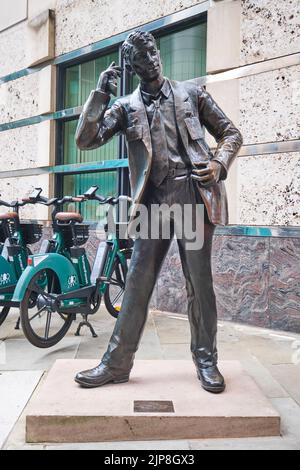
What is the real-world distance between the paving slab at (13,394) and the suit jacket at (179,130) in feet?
5.14

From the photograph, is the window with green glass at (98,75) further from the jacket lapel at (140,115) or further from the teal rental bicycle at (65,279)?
the jacket lapel at (140,115)

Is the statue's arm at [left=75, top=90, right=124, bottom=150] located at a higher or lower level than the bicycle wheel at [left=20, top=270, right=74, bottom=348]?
higher

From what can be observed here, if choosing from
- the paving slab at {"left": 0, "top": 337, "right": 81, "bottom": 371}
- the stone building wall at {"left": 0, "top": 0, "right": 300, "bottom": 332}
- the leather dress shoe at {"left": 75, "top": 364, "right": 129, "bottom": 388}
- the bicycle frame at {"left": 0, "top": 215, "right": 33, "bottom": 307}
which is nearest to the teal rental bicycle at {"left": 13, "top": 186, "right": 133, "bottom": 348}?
the paving slab at {"left": 0, "top": 337, "right": 81, "bottom": 371}

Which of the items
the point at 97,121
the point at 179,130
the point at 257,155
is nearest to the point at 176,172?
the point at 179,130

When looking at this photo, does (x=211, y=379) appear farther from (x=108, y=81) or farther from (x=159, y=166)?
(x=108, y=81)

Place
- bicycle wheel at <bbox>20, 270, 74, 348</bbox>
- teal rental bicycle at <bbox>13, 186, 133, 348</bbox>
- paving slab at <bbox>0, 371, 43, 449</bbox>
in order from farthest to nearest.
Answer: teal rental bicycle at <bbox>13, 186, 133, 348</bbox> < bicycle wheel at <bbox>20, 270, 74, 348</bbox> < paving slab at <bbox>0, 371, 43, 449</bbox>

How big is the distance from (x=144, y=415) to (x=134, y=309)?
0.74 metres

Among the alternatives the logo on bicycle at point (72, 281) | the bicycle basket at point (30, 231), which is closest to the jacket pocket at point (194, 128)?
the logo on bicycle at point (72, 281)

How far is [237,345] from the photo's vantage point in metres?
5.14

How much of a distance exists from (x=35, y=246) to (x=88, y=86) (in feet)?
9.54

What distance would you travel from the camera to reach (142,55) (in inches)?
124

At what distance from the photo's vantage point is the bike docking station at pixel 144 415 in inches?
109

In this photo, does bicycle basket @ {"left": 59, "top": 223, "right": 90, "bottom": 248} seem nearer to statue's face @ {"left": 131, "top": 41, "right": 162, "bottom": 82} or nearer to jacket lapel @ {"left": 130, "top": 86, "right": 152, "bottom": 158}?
jacket lapel @ {"left": 130, "top": 86, "right": 152, "bottom": 158}

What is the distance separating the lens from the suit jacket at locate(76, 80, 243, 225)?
10.3 ft
